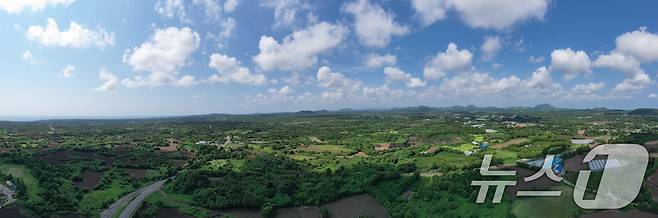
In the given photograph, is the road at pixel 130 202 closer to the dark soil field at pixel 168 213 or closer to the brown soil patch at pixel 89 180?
the dark soil field at pixel 168 213

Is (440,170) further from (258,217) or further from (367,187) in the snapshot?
(258,217)

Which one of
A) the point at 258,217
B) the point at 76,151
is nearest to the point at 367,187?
the point at 258,217

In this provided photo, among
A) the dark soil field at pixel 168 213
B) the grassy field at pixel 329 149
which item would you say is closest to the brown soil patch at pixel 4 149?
the dark soil field at pixel 168 213

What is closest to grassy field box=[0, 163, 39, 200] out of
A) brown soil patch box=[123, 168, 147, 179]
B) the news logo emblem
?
brown soil patch box=[123, 168, 147, 179]

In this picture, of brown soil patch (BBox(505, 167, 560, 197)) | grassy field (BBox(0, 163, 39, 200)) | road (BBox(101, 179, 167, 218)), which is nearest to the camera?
brown soil patch (BBox(505, 167, 560, 197))

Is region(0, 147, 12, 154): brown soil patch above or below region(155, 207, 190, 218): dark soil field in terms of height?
above

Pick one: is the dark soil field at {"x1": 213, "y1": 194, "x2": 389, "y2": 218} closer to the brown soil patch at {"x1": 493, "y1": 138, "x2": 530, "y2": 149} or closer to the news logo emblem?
the news logo emblem

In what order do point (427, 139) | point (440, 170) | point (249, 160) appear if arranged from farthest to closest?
1. point (427, 139)
2. point (249, 160)
3. point (440, 170)
